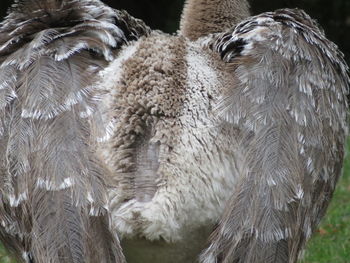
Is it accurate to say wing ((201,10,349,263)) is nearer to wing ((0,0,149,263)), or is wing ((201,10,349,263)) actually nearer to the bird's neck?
wing ((0,0,149,263))

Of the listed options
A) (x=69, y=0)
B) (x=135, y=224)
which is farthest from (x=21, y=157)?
(x=69, y=0)

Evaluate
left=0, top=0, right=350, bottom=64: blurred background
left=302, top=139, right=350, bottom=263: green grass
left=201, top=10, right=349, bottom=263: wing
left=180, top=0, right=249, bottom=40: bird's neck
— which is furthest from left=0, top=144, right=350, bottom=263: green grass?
left=0, top=0, right=350, bottom=64: blurred background

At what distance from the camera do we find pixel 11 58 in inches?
193

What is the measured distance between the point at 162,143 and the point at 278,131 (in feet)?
1.86

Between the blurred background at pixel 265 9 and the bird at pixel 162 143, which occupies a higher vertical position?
the bird at pixel 162 143

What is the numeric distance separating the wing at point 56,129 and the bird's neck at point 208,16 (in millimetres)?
736

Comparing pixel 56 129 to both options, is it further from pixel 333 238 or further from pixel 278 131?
pixel 333 238

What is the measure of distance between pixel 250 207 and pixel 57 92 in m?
1.10

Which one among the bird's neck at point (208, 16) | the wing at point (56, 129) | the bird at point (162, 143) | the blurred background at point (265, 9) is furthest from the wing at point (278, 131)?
the blurred background at point (265, 9)

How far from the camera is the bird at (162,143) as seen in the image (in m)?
4.40

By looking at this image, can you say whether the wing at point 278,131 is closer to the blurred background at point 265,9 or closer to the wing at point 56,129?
the wing at point 56,129

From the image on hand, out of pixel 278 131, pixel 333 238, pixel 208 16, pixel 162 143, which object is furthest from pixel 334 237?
pixel 162 143

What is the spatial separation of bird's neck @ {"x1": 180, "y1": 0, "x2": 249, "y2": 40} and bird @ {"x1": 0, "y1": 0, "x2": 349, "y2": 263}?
77cm

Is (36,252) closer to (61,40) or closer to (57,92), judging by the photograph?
(57,92)
